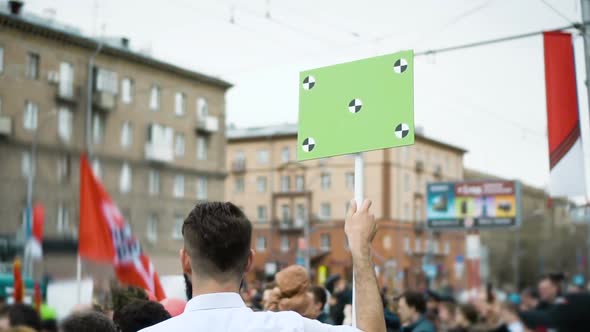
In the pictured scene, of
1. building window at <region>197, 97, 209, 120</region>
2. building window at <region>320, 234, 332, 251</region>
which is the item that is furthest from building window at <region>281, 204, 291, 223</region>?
building window at <region>197, 97, 209, 120</region>

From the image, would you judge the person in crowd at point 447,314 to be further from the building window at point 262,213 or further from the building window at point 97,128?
the building window at point 262,213

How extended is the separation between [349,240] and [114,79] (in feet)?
115

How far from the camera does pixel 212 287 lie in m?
2.45

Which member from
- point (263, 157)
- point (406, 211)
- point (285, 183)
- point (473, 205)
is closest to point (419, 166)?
point (406, 211)

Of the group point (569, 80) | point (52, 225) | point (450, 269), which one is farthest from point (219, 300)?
point (450, 269)

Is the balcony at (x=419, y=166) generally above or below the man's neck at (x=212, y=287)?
above

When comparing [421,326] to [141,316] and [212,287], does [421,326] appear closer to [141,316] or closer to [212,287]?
[141,316]

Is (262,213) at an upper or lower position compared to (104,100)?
lower

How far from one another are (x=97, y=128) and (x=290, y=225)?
97.2 ft

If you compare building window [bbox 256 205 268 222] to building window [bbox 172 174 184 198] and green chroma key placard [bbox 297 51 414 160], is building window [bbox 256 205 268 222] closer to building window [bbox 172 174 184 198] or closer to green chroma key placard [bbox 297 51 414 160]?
building window [bbox 172 174 184 198]

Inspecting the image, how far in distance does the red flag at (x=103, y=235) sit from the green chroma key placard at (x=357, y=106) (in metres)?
5.43

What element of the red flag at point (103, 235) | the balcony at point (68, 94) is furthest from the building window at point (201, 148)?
the red flag at point (103, 235)

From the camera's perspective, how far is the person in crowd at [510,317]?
8.52 metres

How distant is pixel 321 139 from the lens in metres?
3.44
